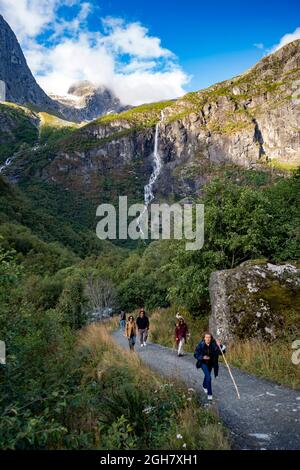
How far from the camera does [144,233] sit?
15738 centimetres

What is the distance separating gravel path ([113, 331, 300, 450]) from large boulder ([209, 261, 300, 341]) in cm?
196

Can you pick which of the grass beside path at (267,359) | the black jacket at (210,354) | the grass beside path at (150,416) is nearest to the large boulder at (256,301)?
the grass beside path at (267,359)

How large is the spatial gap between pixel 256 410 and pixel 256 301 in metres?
5.43

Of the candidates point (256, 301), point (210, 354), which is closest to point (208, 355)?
point (210, 354)

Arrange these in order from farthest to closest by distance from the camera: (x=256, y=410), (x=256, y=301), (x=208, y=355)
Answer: (x=256, y=301)
(x=208, y=355)
(x=256, y=410)

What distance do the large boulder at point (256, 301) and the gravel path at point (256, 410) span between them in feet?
6.42

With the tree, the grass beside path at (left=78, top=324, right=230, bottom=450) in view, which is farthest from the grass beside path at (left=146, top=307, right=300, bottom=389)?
the tree

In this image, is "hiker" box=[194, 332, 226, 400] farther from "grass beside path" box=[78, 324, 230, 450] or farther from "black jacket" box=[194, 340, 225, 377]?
"grass beside path" box=[78, 324, 230, 450]

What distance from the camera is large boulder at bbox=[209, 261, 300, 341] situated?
12.1 meters

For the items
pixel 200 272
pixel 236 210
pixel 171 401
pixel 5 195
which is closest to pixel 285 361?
pixel 171 401

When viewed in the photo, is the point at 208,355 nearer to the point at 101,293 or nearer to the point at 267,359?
the point at 267,359

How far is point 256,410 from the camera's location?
750cm

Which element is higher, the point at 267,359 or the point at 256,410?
the point at 267,359
